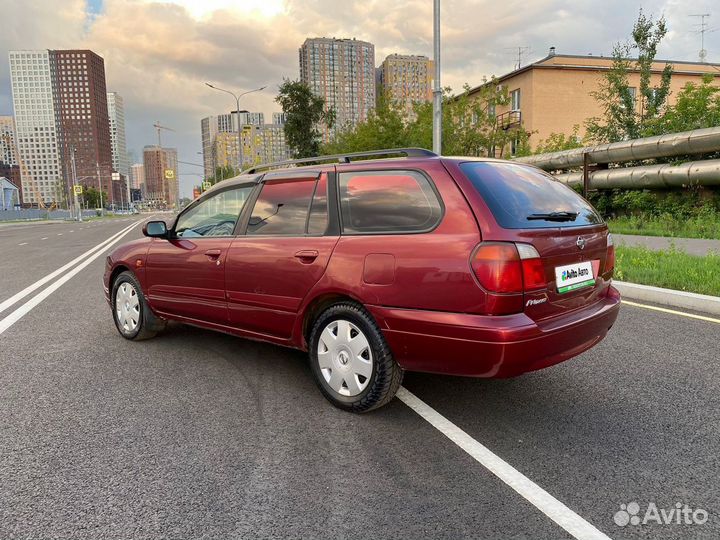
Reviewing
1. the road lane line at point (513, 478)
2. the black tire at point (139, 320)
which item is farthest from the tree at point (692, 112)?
the black tire at point (139, 320)

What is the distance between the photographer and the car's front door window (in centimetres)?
443

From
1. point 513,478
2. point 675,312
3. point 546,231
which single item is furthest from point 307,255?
point 675,312

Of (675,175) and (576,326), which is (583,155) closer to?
(675,175)

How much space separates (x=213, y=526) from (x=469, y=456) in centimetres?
136

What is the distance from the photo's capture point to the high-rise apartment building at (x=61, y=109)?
461 ft

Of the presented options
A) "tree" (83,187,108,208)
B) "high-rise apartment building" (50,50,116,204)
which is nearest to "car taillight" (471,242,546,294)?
"tree" (83,187,108,208)

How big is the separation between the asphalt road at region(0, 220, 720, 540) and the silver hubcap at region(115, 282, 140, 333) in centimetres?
50

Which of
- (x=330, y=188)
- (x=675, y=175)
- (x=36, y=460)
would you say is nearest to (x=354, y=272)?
(x=330, y=188)

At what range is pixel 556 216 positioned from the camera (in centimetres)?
334

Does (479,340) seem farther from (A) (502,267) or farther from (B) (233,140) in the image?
(B) (233,140)

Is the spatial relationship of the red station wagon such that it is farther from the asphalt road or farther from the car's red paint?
the asphalt road

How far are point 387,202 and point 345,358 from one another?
41.3 inches

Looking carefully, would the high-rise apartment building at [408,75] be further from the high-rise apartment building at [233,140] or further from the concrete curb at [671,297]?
the concrete curb at [671,297]

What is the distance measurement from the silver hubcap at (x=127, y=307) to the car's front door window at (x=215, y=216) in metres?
0.92
